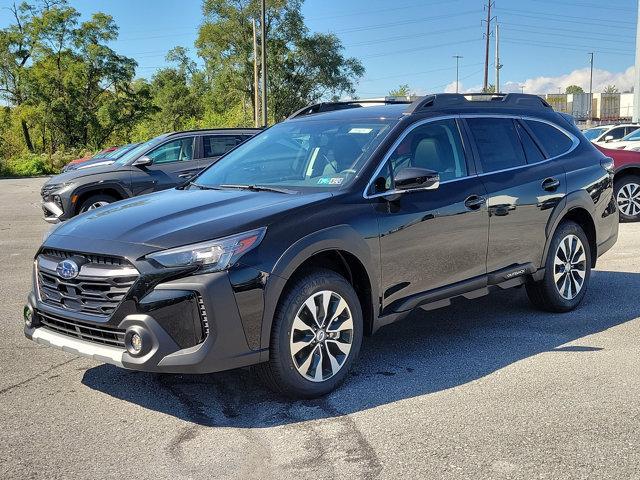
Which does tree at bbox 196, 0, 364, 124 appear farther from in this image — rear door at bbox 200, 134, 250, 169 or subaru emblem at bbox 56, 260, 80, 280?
subaru emblem at bbox 56, 260, 80, 280

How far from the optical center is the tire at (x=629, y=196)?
12133 mm

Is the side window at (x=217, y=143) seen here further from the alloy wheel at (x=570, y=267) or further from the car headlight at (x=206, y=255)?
the car headlight at (x=206, y=255)

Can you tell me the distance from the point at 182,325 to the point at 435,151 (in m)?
2.36

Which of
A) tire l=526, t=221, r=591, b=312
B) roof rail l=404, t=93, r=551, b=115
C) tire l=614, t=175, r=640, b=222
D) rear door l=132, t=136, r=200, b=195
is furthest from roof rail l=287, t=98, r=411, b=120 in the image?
tire l=614, t=175, r=640, b=222

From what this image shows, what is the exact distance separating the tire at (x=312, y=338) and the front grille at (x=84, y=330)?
806 millimetres

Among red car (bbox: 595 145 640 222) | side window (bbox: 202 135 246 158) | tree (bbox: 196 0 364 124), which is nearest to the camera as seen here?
red car (bbox: 595 145 640 222)

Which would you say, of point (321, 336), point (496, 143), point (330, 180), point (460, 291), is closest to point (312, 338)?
point (321, 336)

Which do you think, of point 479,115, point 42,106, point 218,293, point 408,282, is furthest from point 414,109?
point 42,106

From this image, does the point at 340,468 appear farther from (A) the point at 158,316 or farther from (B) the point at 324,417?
(A) the point at 158,316

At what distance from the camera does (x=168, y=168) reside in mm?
11625

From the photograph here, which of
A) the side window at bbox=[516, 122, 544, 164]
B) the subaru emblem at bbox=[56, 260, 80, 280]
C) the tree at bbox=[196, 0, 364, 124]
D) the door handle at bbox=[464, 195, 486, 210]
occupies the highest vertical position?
the tree at bbox=[196, 0, 364, 124]

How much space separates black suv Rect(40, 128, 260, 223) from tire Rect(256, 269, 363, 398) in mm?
7405

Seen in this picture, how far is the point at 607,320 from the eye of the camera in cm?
584

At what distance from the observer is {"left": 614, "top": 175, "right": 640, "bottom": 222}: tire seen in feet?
39.8
